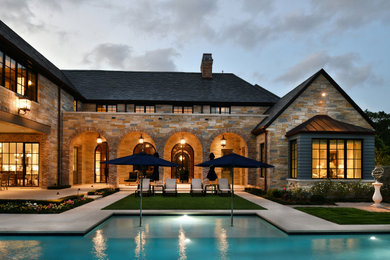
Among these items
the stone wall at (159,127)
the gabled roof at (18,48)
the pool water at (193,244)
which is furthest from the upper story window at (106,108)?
the pool water at (193,244)

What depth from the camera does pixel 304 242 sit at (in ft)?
23.6

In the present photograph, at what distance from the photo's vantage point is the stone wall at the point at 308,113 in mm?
16844

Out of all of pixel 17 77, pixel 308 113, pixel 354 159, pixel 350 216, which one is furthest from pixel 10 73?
pixel 354 159

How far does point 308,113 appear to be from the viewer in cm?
1689

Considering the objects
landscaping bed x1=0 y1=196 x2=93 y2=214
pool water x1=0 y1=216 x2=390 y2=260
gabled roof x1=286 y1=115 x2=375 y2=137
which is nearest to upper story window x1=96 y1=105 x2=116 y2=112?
landscaping bed x1=0 y1=196 x2=93 y2=214

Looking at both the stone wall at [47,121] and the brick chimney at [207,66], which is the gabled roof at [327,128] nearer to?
the brick chimney at [207,66]

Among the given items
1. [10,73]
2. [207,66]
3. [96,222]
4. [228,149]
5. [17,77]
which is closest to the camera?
[96,222]

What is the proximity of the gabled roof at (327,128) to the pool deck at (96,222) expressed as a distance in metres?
5.33

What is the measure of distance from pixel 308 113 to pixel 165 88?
10.8 m

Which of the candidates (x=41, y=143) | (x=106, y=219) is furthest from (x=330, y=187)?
(x=41, y=143)

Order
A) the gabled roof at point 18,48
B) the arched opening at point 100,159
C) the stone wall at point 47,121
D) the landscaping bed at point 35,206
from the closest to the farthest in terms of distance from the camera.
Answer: the landscaping bed at point 35,206 → the gabled roof at point 18,48 → the stone wall at point 47,121 → the arched opening at point 100,159

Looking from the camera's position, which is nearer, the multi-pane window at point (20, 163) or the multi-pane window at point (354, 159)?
the multi-pane window at point (354, 159)

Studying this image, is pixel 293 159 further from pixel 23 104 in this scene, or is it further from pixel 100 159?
pixel 100 159

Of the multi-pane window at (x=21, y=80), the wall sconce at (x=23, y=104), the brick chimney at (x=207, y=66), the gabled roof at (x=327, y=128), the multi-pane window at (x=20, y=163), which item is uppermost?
the brick chimney at (x=207, y=66)
